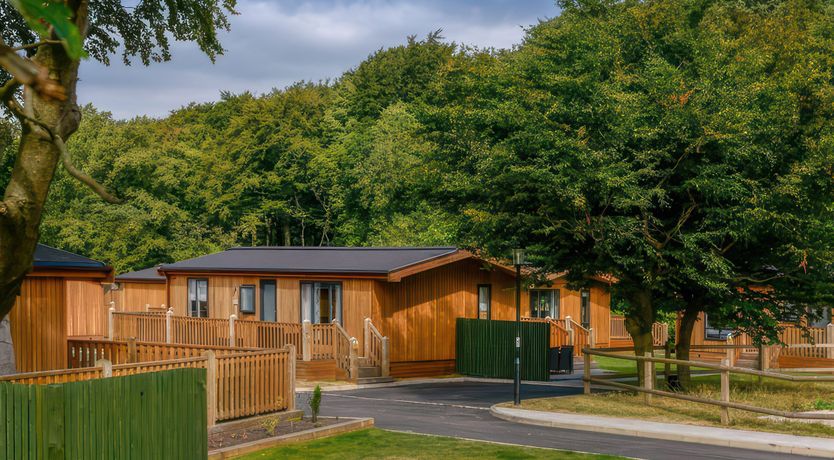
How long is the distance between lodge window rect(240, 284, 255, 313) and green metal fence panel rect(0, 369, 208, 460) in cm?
2414

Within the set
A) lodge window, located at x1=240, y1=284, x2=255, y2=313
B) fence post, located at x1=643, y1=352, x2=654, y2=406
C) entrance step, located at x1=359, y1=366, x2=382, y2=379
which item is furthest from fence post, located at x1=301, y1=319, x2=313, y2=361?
fence post, located at x1=643, y1=352, x2=654, y2=406

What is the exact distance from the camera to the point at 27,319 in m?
21.2

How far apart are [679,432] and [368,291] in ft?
52.6

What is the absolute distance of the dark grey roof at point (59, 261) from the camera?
68.5ft

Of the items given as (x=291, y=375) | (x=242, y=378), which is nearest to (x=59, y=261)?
(x=242, y=378)

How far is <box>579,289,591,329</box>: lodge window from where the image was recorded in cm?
4569

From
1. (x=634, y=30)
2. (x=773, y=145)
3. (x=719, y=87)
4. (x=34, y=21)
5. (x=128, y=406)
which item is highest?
(x=634, y=30)

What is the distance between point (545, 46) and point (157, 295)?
33289 mm

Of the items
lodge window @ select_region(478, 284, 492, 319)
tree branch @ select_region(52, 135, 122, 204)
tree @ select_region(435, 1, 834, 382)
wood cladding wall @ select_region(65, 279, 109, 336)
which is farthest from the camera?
wood cladding wall @ select_region(65, 279, 109, 336)

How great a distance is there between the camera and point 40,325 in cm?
→ 2134

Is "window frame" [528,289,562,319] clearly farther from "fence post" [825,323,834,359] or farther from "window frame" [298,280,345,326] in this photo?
"window frame" [298,280,345,326]

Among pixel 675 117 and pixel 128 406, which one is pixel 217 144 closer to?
pixel 675 117

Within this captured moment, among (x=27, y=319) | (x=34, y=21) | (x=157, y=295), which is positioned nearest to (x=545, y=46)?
(x=27, y=319)

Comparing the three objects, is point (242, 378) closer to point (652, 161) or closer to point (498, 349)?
point (652, 161)
